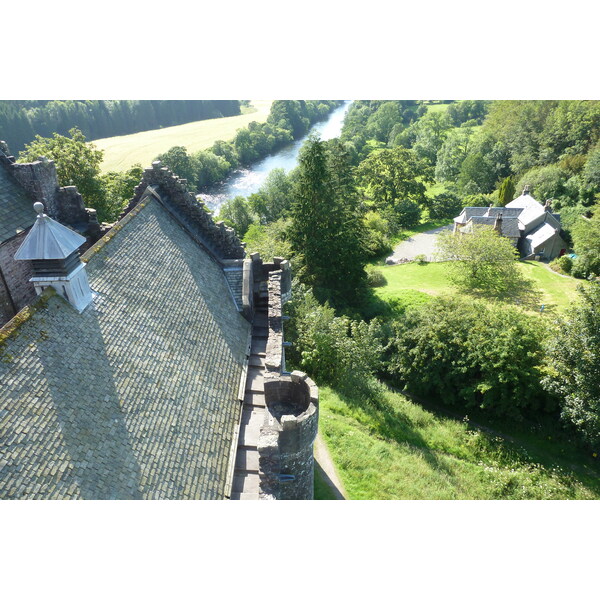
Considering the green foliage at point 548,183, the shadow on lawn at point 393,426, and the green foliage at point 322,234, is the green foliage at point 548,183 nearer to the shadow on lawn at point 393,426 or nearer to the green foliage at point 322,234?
the green foliage at point 322,234

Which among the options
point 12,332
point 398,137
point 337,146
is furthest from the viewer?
point 398,137

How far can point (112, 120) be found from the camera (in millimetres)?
71375

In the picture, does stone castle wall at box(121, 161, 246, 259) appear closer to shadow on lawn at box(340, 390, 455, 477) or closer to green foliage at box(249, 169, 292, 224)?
shadow on lawn at box(340, 390, 455, 477)

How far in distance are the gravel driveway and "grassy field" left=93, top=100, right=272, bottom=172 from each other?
35.3 meters

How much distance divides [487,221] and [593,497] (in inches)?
1798

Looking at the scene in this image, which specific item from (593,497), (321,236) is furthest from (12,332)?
Answer: (321,236)

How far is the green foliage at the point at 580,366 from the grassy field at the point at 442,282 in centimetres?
1386

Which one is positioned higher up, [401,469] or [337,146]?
[337,146]

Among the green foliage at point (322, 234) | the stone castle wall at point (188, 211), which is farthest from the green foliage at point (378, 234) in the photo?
the stone castle wall at point (188, 211)

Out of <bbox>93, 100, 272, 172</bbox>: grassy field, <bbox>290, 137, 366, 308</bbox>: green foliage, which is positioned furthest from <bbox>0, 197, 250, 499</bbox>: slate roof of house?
<bbox>93, 100, 272, 172</bbox>: grassy field

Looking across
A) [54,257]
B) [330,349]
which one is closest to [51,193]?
[54,257]

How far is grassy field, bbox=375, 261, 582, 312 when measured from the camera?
40.7 m

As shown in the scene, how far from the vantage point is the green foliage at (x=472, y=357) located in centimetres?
2538

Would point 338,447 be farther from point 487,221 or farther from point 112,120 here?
point 112,120
